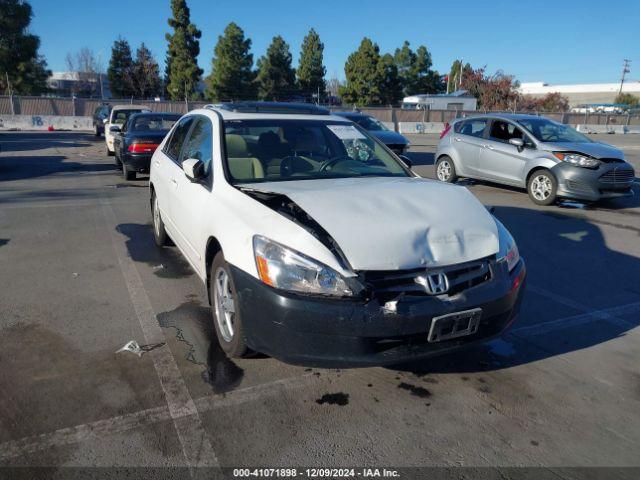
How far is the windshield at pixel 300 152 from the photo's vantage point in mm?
4043

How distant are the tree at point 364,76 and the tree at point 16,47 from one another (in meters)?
31.7

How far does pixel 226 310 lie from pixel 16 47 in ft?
137

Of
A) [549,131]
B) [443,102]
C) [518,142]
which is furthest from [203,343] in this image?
[443,102]

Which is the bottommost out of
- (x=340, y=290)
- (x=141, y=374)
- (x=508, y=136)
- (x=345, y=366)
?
(x=141, y=374)

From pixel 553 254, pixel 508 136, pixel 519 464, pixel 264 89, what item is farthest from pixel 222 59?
pixel 519 464

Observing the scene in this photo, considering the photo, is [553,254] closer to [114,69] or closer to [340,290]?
[340,290]

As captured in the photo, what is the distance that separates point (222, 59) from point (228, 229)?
5090 centimetres

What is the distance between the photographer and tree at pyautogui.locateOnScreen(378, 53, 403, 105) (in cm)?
5703

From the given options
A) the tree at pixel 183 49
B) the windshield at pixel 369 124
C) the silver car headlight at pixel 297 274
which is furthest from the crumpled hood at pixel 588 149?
the tree at pixel 183 49

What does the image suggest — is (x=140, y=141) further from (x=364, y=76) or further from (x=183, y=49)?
(x=364, y=76)

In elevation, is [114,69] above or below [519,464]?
above

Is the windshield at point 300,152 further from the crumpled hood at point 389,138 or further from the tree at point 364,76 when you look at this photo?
the tree at point 364,76

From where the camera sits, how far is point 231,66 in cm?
4966

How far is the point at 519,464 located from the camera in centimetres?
254
